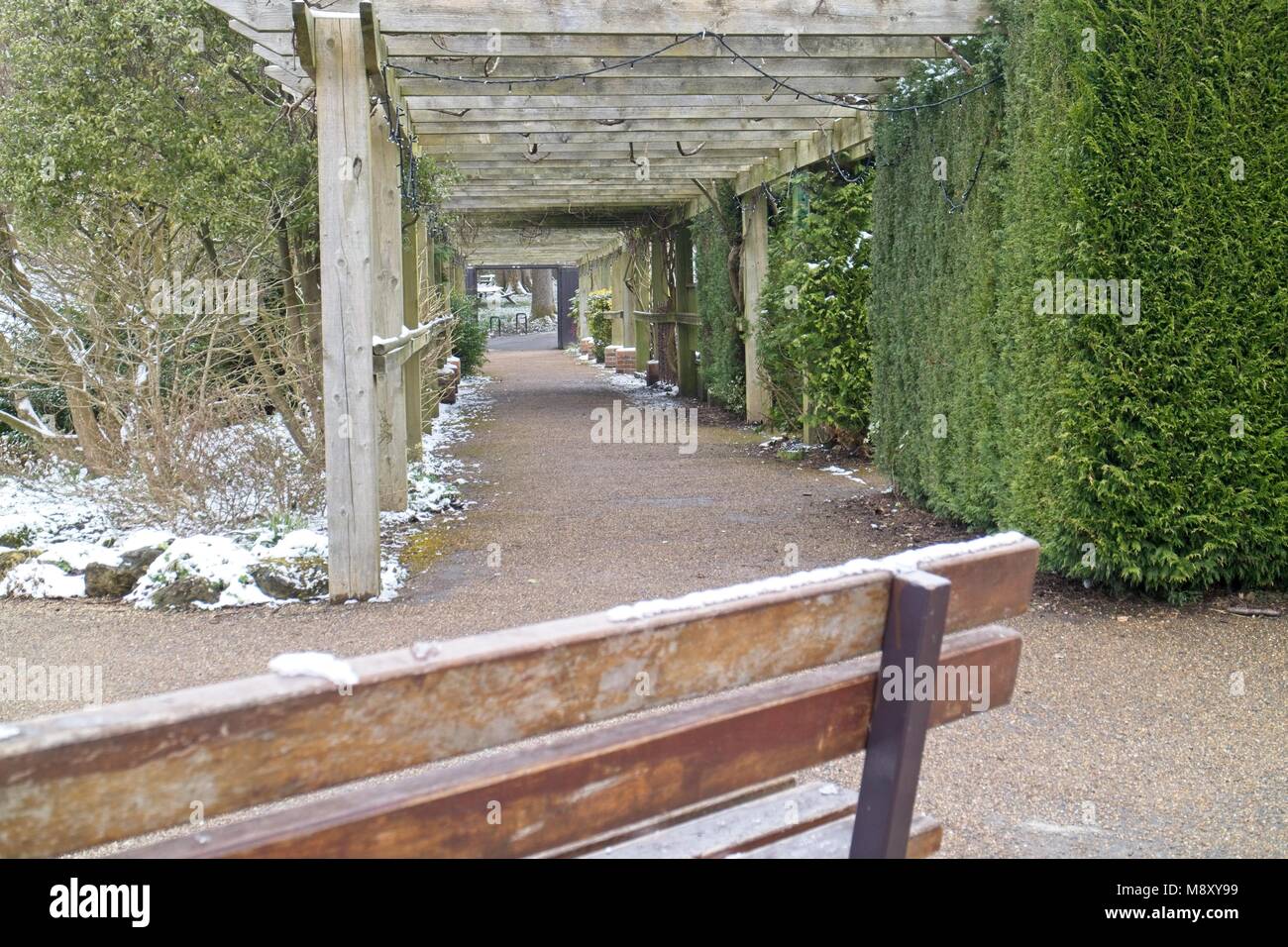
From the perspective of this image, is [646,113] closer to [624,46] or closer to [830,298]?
[624,46]

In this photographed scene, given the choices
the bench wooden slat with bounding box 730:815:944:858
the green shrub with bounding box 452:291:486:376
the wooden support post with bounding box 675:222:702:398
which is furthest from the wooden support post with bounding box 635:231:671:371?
the bench wooden slat with bounding box 730:815:944:858

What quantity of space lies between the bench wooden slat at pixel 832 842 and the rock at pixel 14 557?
5.13m

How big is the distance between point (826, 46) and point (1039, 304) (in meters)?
2.35

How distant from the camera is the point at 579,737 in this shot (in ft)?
6.54

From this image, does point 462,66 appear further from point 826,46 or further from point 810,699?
point 810,699

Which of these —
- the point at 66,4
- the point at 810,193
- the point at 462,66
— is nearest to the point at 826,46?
the point at 462,66

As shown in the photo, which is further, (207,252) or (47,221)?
(207,252)

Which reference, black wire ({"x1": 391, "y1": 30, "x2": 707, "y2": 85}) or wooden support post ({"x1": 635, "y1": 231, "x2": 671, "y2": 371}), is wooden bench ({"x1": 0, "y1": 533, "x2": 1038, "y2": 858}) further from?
wooden support post ({"x1": 635, "y1": 231, "x2": 671, "y2": 371})

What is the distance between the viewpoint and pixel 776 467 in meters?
10.6

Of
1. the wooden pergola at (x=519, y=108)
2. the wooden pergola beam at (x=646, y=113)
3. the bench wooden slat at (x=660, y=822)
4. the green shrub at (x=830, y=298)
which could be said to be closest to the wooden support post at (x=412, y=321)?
the wooden pergola at (x=519, y=108)

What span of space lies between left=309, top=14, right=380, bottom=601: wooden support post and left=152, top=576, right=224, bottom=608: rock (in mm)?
550

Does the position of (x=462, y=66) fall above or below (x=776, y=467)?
above

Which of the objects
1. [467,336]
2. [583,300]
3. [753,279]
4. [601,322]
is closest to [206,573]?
[753,279]
